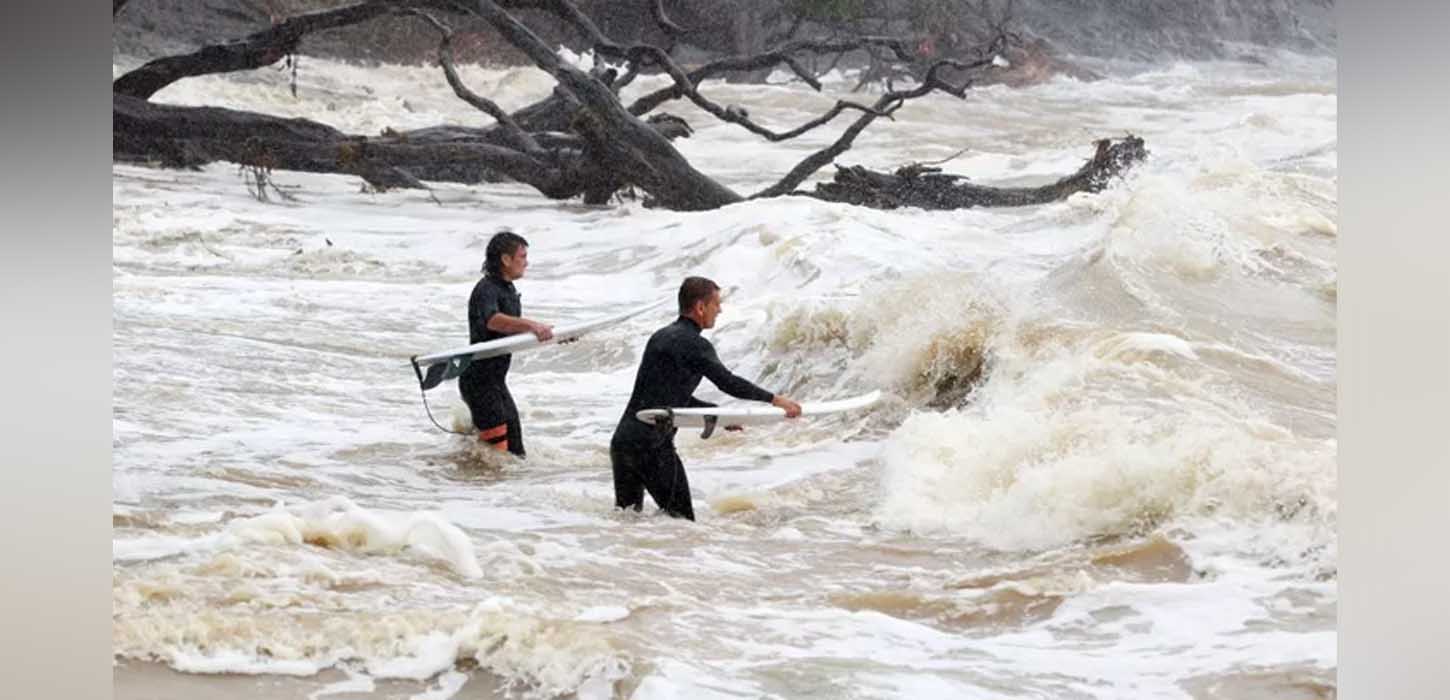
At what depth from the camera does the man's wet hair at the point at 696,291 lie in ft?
13.9

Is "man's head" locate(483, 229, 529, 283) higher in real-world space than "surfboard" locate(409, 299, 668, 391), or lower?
higher

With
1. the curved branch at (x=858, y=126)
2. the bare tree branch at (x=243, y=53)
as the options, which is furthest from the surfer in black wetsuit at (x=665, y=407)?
the bare tree branch at (x=243, y=53)

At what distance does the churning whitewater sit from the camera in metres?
3.98

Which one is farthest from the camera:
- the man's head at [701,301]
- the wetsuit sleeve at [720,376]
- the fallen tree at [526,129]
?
the fallen tree at [526,129]

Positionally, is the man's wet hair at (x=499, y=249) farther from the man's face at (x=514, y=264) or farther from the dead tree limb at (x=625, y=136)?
the dead tree limb at (x=625, y=136)

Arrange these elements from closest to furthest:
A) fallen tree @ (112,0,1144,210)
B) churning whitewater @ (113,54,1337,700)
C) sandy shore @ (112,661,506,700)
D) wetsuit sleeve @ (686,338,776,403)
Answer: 1. sandy shore @ (112,661,506,700)
2. churning whitewater @ (113,54,1337,700)
3. wetsuit sleeve @ (686,338,776,403)
4. fallen tree @ (112,0,1144,210)

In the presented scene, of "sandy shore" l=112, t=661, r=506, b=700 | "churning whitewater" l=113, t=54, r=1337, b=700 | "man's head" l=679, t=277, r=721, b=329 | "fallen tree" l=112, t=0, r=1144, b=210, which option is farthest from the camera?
"fallen tree" l=112, t=0, r=1144, b=210

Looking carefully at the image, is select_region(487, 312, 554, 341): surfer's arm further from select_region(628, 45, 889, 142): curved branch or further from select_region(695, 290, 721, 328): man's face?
select_region(628, 45, 889, 142): curved branch

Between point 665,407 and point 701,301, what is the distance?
22 cm

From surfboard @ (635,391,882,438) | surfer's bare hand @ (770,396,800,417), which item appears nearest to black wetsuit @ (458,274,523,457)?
surfboard @ (635,391,882,438)
